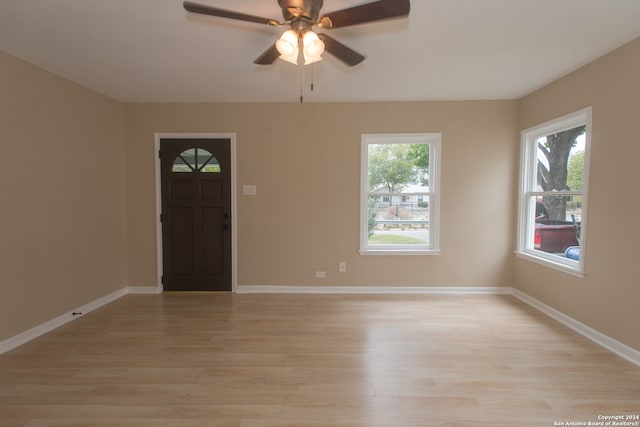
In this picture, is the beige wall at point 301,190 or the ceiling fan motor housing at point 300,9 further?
the beige wall at point 301,190

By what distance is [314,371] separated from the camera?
2104 millimetres

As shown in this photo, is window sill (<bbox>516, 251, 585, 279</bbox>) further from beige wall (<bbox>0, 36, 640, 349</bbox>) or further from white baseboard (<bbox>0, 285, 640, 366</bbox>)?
white baseboard (<bbox>0, 285, 640, 366</bbox>)

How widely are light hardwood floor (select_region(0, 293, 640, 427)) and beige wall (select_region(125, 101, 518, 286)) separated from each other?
0.75 m

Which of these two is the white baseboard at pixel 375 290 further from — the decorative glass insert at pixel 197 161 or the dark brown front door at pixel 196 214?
the decorative glass insert at pixel 197 161

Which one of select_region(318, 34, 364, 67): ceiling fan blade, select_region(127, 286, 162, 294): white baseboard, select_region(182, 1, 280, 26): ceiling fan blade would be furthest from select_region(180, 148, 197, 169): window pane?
select_region(318, 34, 364, 67): ceiling fan blade

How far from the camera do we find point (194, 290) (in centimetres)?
388

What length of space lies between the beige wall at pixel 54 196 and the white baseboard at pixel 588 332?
5224mm

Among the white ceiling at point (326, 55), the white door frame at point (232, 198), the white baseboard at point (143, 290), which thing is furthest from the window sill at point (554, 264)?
the white baseboard at point (143, 290)

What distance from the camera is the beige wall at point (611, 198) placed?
2.24 meters

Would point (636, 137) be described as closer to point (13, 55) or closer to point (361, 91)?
point (361, 91)

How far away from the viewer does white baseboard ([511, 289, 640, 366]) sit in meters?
2.24

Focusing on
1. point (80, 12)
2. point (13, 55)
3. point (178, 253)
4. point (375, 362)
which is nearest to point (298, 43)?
point (80, 12)

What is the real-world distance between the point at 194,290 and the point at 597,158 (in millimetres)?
4782

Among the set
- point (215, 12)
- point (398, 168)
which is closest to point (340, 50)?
point (215, 12)
